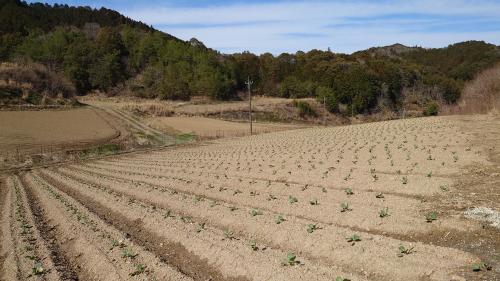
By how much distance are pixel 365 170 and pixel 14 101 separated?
66921 millimetres

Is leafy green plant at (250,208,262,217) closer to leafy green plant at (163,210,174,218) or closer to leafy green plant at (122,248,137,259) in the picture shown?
leafy green plant at (163,210,174,218)

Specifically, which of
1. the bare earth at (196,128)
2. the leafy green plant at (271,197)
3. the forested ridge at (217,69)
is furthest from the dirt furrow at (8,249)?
the forested ridge at (217,69)

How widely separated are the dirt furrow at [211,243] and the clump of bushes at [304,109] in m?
83.7

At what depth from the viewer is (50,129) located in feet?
180

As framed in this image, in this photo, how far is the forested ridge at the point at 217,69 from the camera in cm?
11225

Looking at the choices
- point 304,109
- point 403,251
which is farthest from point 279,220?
point 304,109

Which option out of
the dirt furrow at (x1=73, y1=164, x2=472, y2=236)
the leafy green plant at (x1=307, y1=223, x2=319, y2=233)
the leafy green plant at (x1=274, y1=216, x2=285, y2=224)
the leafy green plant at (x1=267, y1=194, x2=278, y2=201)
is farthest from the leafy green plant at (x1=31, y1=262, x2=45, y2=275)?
the leafy green plant at (x1=267, y1=194, x2=278, y2=201)

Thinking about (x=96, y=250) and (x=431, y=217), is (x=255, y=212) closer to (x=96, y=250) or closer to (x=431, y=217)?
(x=96, y=250)

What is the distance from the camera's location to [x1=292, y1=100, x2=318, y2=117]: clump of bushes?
99625mm

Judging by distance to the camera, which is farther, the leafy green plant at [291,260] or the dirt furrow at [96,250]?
the dirt furrow at [96,250]

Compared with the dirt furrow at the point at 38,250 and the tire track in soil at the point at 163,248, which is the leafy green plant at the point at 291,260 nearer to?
the tire track in soil at the point at 163,248

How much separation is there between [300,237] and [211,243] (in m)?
2.31

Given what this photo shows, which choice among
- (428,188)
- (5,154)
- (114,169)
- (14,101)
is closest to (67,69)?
(14,101)

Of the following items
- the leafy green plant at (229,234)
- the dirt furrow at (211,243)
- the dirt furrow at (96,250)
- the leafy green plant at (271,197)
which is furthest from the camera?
the leafy green plant at (271,197)
